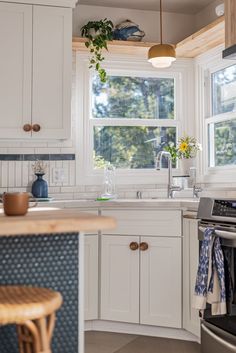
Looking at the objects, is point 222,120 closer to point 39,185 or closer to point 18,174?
point 39,185

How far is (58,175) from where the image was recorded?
A: 144 inches

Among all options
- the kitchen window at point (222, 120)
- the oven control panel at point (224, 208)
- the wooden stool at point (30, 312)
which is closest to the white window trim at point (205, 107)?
the kitchen window at point (222, 120)

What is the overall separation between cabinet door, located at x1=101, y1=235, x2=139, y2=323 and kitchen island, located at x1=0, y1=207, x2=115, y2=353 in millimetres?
1498

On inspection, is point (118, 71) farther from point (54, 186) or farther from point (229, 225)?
point (229, 225)

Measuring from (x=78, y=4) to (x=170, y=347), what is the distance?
9.28 feet

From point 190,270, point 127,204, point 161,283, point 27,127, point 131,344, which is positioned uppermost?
point 27,127

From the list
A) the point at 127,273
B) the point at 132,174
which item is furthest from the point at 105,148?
the point at 127,273

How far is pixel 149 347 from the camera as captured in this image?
289 centimetres

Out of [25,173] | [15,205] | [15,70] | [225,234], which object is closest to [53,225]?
[15,205]

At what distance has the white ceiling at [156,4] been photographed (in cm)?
382

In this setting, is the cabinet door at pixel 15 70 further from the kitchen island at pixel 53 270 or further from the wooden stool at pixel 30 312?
the wooden stool at pixel 30 312

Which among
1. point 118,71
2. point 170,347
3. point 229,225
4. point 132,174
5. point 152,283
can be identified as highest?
point 118,71

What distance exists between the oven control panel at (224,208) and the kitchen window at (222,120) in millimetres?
1089

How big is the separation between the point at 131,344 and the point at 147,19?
2728mm
